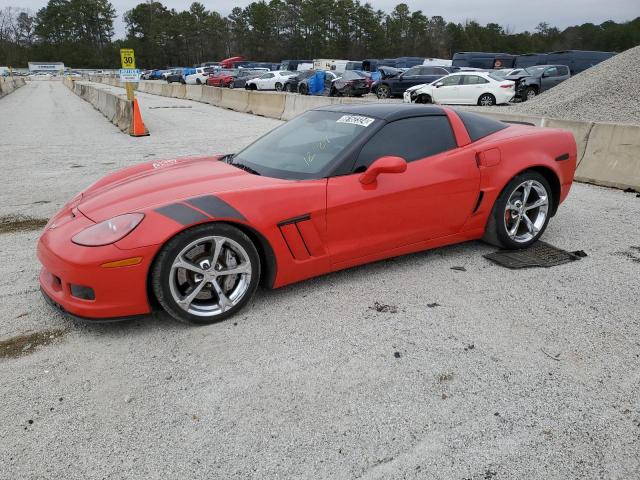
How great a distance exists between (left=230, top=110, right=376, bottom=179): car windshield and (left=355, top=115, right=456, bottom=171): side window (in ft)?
0.45

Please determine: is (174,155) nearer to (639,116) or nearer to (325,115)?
(325,115)

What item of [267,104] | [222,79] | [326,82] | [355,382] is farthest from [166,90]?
[355,382]

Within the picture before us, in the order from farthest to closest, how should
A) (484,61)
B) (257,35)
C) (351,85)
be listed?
(257,35), (484,61), (351,85)

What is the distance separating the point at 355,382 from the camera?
8.68 feet

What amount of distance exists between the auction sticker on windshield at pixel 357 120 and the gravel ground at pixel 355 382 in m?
1.15

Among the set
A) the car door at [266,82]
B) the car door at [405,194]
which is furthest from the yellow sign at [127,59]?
the car door at [266,82]

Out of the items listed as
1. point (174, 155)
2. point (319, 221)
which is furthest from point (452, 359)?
point (174, 155)

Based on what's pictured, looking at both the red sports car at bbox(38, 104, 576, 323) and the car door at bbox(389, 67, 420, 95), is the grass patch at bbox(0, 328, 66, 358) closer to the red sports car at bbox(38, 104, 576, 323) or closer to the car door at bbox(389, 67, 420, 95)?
the red sports car at bbox(38, 104, 576, 323)

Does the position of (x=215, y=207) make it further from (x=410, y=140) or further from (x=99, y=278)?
(x=410, y=140)

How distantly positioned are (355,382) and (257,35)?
120 meters

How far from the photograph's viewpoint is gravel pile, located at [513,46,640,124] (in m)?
10.6

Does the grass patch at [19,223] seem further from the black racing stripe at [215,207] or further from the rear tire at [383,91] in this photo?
the rear tire at [383,91]

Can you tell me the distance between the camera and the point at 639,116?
10.0 m

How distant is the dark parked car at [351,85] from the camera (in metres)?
23.9
